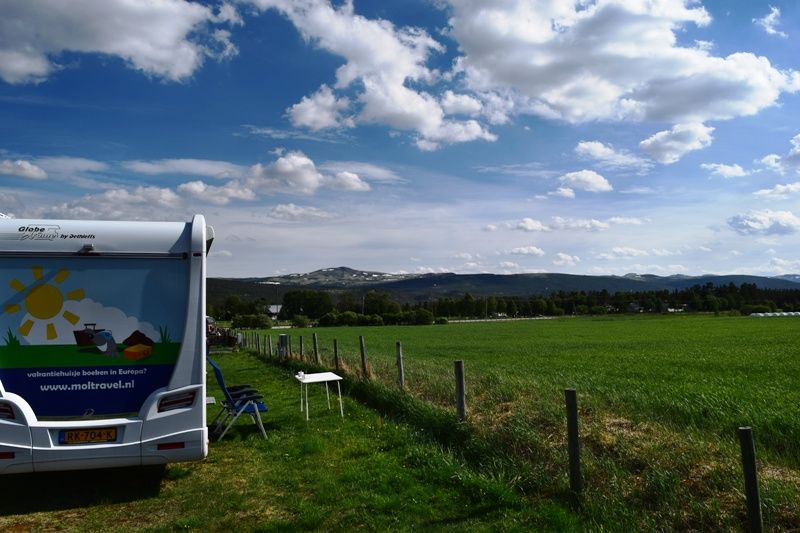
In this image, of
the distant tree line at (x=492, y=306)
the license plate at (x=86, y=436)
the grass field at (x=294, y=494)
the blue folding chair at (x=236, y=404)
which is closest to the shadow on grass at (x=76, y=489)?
the grass field at (x=294, y=494)

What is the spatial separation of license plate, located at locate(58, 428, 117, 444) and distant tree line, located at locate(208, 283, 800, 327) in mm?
93741

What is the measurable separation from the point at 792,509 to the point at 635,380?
10.2m

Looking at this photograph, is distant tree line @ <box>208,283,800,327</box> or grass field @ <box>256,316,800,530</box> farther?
distant tree line @ <box>208,283,800,327</box>

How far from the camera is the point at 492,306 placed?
518ft

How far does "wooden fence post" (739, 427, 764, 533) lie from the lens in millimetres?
4203

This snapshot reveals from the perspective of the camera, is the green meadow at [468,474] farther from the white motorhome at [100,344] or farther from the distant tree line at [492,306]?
the distant tree line at [492,306]

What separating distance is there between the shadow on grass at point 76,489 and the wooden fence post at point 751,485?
19.6 feet

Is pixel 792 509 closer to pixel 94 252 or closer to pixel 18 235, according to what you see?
pixel 94 252

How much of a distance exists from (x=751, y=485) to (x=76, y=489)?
7.01 m

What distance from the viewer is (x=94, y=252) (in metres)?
6.62

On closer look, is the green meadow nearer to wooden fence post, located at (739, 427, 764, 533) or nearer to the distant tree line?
wooden fence post, located at (739, 427, 764, 533)

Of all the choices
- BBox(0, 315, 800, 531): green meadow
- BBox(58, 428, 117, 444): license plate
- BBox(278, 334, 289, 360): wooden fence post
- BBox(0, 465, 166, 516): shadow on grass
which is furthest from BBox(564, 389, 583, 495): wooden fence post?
BBox(278, 334, 289, 360): wooden fence post

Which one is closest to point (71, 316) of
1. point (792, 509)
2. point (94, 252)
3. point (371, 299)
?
point (94, 252)

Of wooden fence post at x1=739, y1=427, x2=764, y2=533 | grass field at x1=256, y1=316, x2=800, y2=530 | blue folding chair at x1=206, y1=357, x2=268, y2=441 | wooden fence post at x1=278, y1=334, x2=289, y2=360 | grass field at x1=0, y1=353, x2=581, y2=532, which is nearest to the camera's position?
wooden fence post at x1=739, y1=427, x2=764, y2=533
